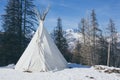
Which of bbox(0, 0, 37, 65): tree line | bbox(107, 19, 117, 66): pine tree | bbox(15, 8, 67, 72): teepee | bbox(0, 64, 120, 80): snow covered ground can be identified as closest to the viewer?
bbox(0, 64, 120, 80): snow covered ground

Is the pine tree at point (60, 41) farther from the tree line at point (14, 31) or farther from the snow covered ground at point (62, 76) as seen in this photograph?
the snow covered ground at point (62, 76)

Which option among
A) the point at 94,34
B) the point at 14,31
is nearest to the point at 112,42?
the point at 94,34

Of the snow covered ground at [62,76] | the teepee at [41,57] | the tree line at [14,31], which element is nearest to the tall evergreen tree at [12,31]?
the tree line at [14,31]

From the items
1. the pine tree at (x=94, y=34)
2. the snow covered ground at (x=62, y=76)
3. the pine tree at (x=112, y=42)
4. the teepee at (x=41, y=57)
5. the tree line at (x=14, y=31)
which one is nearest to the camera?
the snow covered ground at (x=62, y=76)

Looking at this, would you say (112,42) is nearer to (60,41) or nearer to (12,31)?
(60,41)

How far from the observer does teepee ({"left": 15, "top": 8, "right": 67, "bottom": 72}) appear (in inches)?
717

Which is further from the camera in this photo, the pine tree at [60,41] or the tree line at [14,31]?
the pine tree at [60,41]

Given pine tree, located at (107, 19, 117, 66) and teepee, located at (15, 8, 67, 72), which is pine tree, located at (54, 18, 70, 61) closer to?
pine tree, located at (107, 19, 117, 66)

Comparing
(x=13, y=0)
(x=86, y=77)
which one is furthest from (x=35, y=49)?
(x=13, y=0)

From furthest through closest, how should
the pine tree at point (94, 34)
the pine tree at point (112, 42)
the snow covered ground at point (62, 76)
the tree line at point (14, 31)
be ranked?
the pine tree at point (112, 42)
the pine tree at point (94, 34)
the tree line at point (14, 31)
the snow covered ground at point (62, 76)

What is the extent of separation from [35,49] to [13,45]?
1101 centimetres

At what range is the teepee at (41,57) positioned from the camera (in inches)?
717

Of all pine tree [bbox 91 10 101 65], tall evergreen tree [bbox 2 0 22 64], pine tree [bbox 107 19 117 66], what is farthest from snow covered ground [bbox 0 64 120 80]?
pine tree [bbox 107 19 117 66]

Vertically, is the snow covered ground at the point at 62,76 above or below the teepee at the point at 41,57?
below
